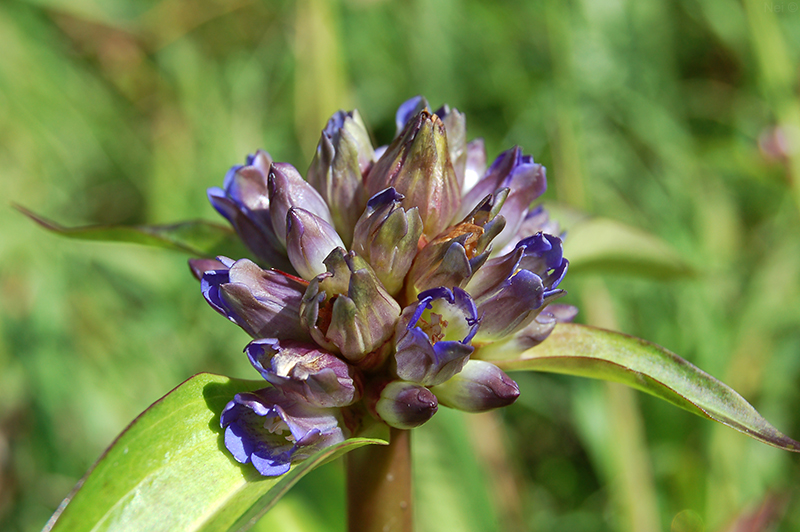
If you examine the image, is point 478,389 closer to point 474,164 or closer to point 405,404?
point 405,404

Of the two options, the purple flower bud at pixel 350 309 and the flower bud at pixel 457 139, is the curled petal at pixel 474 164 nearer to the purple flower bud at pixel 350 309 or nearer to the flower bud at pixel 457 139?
the flower bud at pixel 457 139

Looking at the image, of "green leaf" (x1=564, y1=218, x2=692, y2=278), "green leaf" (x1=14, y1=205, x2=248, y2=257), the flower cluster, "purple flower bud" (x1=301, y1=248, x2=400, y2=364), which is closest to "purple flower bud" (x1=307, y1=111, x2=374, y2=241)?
the flower cluster

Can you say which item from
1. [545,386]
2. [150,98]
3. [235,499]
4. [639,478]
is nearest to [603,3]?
[545,386]

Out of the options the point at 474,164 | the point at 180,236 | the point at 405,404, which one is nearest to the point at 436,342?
the point at 405,404

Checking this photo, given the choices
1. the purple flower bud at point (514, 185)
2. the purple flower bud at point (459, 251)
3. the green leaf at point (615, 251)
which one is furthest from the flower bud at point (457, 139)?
the green leaf at point (615, 251)

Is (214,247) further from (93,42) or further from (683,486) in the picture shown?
(93,42)

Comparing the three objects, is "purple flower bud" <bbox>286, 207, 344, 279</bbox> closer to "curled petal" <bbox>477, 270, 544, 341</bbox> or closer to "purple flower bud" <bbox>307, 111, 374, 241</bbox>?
"purple flower bud" <bbox>307, 111, 374, 241</bbox>
